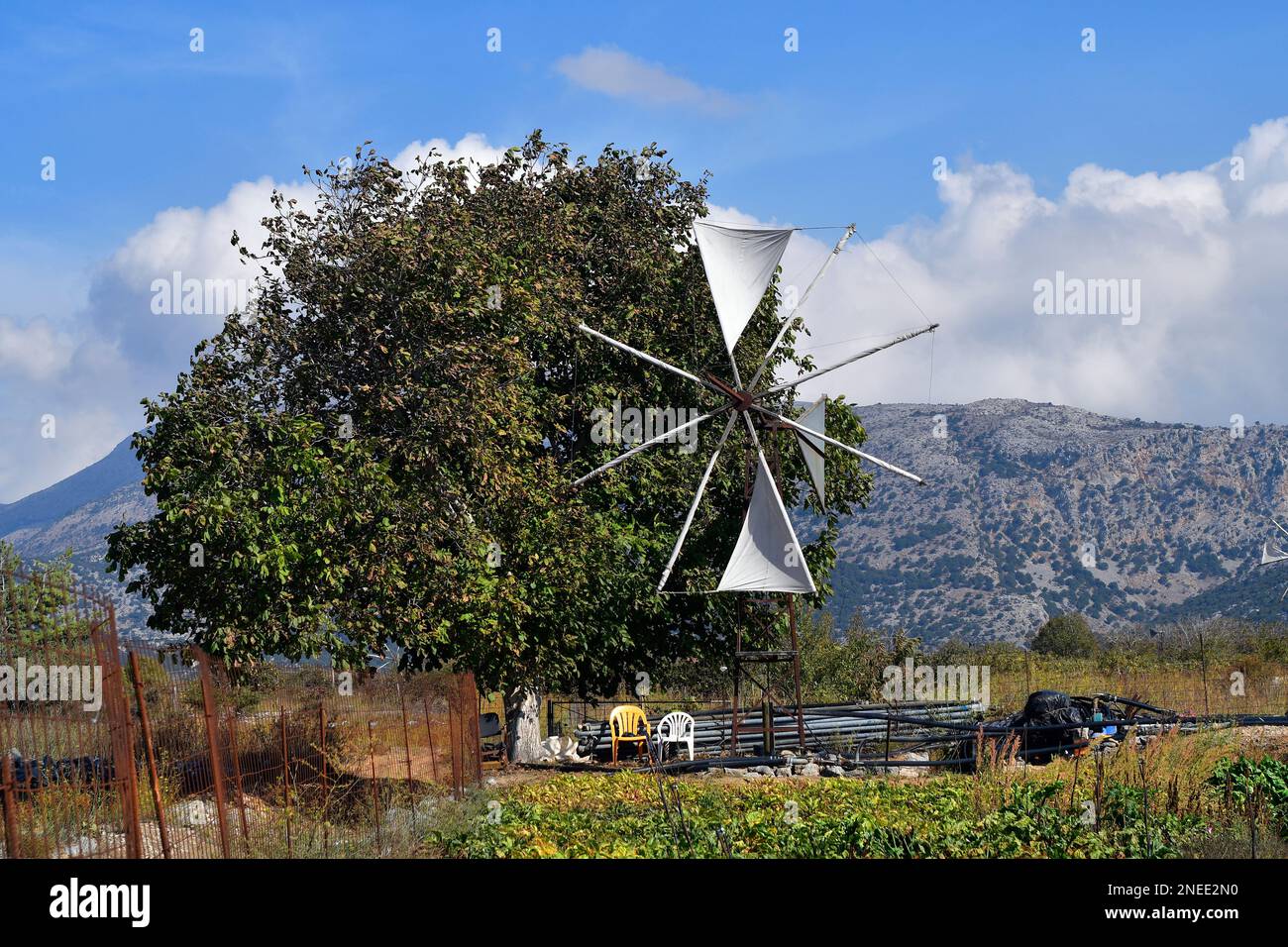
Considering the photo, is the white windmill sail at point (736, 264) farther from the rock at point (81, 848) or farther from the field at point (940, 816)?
the rock at point (81, 848)

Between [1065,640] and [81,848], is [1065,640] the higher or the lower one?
the lower one

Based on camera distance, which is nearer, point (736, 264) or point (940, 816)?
point (940, 816)

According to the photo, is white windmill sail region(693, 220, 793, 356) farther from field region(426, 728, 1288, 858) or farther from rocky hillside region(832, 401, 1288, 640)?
rocky hillside region(832, 401, 1288, 640)

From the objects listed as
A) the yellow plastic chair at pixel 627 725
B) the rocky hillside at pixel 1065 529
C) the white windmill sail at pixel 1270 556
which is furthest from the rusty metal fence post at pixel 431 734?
the rocky hillside at pixel 1065 529

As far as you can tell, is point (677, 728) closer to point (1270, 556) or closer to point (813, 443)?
point (813, 443)

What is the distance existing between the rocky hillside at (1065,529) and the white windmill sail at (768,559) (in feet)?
342

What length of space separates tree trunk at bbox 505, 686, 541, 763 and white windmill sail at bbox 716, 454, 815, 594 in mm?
5632

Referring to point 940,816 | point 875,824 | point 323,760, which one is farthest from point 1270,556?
point 323,760

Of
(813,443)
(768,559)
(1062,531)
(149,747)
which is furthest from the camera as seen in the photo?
(1062,531)

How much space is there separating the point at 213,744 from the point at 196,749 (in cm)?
53

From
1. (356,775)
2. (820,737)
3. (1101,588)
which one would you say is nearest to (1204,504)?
(1101,588)

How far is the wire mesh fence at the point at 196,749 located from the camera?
9883 mm

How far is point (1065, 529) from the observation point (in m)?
166
